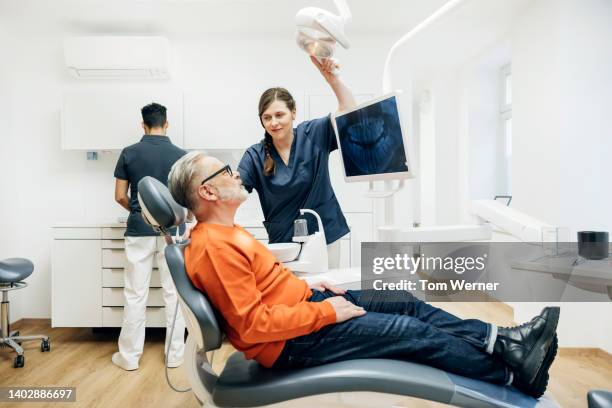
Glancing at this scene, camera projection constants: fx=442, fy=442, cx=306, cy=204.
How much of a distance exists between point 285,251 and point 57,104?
2.97 metres

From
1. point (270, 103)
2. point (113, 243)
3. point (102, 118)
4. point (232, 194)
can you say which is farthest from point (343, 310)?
point (102, 118)

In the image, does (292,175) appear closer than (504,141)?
Yes

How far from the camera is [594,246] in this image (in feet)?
4.55

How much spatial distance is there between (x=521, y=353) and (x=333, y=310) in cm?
50

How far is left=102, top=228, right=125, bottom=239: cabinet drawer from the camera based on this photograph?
2992 mm

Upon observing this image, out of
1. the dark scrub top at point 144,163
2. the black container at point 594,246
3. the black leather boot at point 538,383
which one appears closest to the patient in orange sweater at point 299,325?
the black leather boot at point 538,383

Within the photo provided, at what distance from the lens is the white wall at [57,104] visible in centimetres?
350

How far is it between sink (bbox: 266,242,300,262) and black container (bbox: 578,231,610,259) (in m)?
0.92

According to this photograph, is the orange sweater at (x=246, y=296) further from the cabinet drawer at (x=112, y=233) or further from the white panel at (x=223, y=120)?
the white panel at (x=223, y=120)

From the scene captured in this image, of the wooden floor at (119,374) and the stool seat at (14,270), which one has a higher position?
the stool seat at (14,270)

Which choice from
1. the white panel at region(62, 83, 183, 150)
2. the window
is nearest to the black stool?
the white panel at region(62, 83, 183, 150)

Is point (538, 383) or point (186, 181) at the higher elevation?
point (186, 181)

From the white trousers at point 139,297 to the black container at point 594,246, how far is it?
2.11 metres

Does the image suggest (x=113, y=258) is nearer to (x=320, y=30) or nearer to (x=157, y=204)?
(x=157, y=204)
